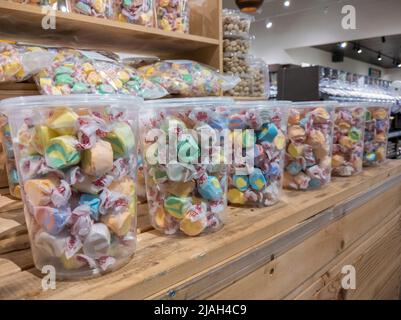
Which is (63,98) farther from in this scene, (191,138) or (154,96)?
(154,96)

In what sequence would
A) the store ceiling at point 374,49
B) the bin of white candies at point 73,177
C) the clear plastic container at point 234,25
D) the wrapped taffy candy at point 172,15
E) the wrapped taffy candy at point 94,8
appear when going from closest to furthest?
the bin of white candies at point 73,177
the wrapped taffy candy at point 94,8
the wrapped taffy candy at point 172,15
the clear plastic container at point 234,25
the store ceiling at point 374,49

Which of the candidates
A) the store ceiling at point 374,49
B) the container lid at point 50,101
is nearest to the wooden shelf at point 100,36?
the container lid at point 50,101

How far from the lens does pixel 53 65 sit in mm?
1018

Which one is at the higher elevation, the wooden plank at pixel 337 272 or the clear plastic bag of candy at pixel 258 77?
the clear plastic bag of candy at pixel 258 77

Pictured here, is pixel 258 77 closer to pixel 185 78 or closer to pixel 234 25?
pixel 234 25

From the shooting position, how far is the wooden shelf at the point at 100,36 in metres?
1.01

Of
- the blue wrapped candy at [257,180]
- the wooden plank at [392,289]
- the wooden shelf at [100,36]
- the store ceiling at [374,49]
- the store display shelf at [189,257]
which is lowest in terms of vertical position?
the wooden plank at [392,289]

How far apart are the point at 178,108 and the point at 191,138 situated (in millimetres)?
68

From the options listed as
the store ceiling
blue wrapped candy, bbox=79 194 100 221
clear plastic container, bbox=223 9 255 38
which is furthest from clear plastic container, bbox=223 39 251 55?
the store ceiling

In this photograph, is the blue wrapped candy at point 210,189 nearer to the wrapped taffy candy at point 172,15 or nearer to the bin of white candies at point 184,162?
the bin of white candies at point 184,162

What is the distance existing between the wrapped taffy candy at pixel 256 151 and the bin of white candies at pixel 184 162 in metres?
0.12

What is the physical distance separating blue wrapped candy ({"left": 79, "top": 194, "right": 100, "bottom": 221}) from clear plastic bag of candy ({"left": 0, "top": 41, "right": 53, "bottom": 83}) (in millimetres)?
615

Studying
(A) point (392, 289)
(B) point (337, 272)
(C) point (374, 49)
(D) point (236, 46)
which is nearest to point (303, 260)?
(B) point (337, 272)

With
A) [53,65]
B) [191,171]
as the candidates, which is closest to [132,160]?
[191,171]
